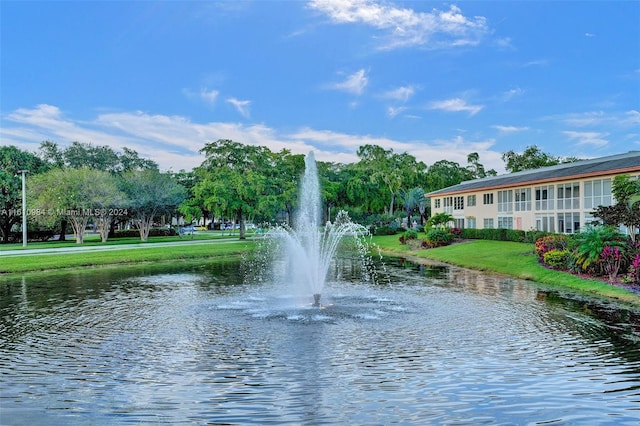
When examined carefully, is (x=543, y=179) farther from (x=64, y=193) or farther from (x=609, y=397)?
(x=64, y=193)

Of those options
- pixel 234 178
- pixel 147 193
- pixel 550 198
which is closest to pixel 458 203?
pixel 550 198

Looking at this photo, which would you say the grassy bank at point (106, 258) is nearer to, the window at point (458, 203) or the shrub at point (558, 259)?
the shrub at point (558, 259)

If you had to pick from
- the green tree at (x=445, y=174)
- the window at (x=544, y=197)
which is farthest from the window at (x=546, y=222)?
the green tree at (x=445, y=174)

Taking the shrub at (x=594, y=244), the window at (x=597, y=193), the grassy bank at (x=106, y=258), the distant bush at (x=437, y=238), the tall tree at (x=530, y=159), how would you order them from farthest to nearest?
the tall tree at (x=530, y=159) < the distant bush at (x=437, y=238) < the window at (x=597, y=193) < the grassy bank at (x=106, y=258) < the shrub at (x=594, y=244)

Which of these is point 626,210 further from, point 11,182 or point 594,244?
point 11,182

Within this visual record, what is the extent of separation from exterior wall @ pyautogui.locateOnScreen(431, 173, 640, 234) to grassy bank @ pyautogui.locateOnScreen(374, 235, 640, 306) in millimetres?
5836

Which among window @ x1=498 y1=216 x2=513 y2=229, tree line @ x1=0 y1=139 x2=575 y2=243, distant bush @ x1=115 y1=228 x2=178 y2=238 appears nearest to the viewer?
window @ x1=498 y1=216 x2=513 y2=229

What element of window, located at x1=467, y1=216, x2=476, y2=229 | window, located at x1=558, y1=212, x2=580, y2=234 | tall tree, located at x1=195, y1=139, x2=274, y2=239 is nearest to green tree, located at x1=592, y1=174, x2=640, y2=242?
window, located at x1=558, y1=212, x2=580, y2=234

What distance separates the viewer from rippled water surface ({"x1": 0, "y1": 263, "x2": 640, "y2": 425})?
762cm

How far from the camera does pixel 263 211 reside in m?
54.0

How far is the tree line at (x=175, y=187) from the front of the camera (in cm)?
4872

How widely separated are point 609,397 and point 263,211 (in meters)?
47.3

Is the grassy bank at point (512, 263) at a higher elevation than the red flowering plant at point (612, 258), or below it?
below

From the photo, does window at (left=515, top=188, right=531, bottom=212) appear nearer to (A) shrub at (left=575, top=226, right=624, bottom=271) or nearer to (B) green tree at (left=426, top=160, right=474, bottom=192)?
(A) shrub at (left=575, top=226, right=624, bottom=271)
